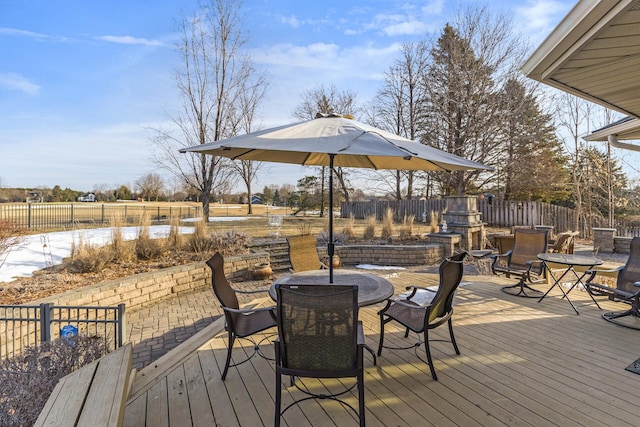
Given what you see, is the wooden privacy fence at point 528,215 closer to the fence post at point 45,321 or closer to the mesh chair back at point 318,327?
the fence post at point 45,321

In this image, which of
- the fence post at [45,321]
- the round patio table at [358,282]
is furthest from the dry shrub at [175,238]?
the round patio table at [358,282]

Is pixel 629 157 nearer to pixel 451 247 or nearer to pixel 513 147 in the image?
pixel 513 147

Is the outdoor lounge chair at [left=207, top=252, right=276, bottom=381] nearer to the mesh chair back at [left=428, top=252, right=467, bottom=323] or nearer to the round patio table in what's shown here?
the round patio table

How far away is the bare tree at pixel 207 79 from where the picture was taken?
1197cm

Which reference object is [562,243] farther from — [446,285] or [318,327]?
[318,327]

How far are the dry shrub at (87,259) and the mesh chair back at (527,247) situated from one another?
7.29 m

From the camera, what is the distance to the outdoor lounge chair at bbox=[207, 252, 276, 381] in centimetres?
238

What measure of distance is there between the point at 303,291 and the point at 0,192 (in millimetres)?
27975

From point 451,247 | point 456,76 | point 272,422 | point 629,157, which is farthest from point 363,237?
point 629,157

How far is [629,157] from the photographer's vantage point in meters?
11.9

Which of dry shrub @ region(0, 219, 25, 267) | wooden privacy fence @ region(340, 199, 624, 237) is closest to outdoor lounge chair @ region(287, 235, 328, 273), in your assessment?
dry shrub @ region(0, 219, 25, 267)

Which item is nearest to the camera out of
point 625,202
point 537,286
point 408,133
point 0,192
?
point 537,286

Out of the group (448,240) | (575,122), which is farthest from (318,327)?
(575,122)

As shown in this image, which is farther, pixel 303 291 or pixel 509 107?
pixel 509 107
